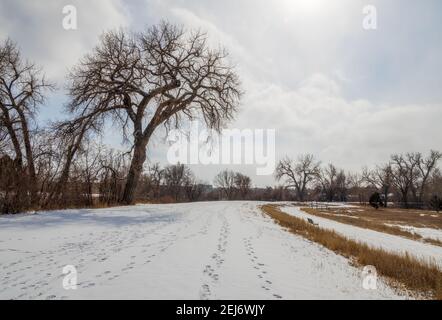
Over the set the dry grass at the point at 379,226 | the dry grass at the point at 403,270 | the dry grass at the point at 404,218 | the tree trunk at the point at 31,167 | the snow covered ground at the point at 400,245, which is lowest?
the dry grass at the point at 404,218

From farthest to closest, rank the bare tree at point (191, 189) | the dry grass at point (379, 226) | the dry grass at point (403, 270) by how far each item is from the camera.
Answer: the bare tree at point (191, 189), the dry grass at point (379, 226), the dry grass at point (403, 270)

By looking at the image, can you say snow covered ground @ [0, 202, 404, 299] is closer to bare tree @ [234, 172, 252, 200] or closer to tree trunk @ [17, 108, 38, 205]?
tree trunk @ [17, 108, 38, 205]

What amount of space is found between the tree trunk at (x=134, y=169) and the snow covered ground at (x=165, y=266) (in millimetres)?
11965

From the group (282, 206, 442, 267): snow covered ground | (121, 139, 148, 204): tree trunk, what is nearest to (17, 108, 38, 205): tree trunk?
(121, 139, 148, 204): tree trunk

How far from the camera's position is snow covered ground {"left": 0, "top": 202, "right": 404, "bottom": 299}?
187 inches

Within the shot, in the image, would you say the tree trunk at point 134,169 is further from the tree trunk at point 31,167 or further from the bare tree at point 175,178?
the bare tree at point 175,178

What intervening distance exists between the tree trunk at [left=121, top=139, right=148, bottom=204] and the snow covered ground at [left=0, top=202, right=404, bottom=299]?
471 inches

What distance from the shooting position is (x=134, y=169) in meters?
22.3

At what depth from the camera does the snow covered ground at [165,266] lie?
15.6 ft

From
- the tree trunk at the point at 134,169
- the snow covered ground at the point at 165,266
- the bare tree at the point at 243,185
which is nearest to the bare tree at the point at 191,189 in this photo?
the bare tree at the point at 243,185

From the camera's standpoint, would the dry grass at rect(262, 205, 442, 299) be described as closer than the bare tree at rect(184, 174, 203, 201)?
Yes

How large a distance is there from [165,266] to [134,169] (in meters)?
17.0
